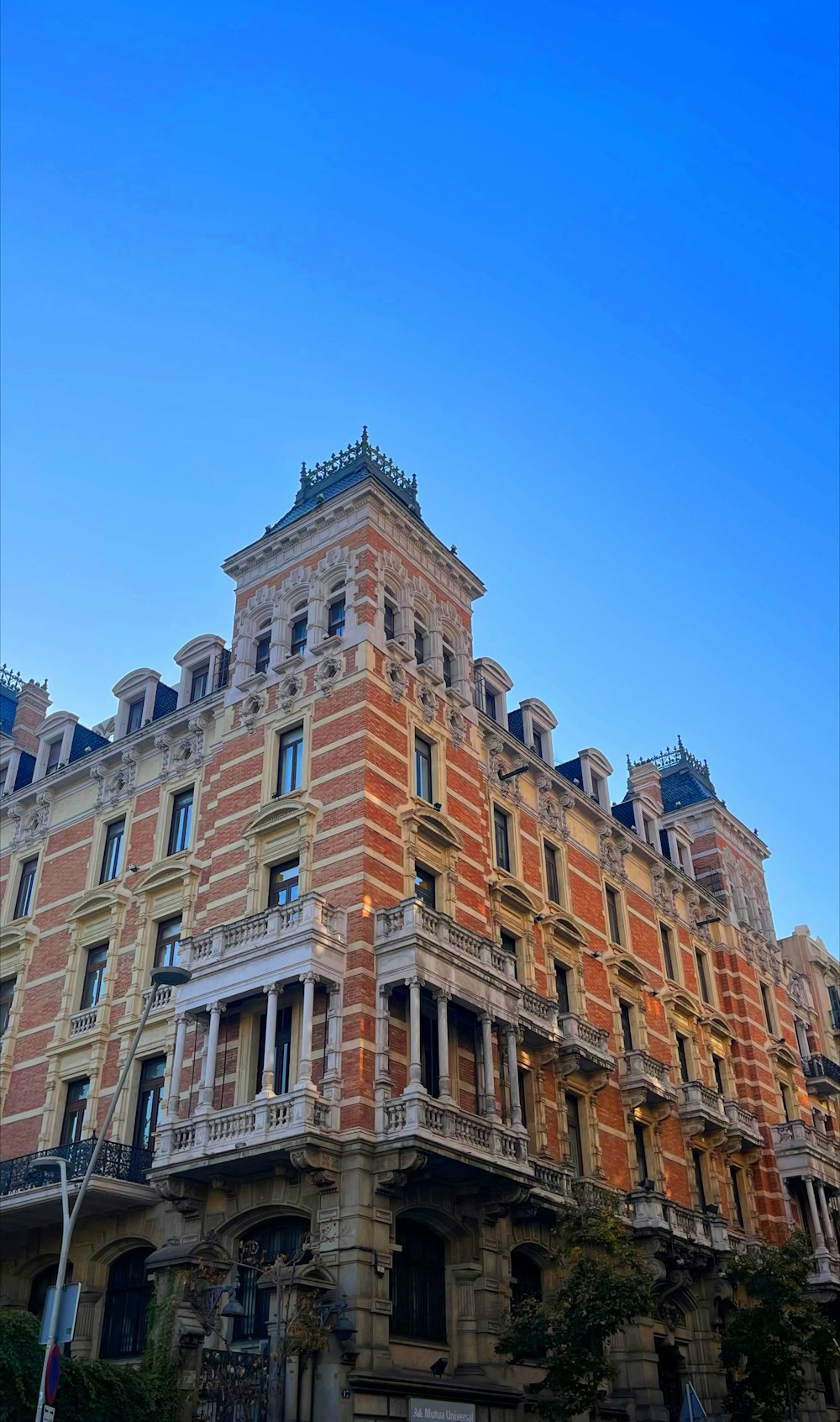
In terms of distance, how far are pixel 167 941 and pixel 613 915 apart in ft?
49.7

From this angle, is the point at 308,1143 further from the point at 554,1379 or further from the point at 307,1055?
the point at 554,1379

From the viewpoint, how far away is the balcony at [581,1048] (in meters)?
33.5

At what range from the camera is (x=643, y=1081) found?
36312mm

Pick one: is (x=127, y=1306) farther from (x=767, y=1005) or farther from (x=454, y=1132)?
(x=767, y=1005)

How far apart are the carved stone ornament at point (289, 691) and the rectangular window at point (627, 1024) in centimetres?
1437

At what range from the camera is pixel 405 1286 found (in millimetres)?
26109

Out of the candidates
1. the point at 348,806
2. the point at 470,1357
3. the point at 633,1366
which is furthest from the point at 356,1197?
the point at 633,1366

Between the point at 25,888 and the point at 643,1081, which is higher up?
the point at 25,888

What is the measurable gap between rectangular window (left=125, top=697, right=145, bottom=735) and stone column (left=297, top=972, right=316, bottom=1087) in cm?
1393

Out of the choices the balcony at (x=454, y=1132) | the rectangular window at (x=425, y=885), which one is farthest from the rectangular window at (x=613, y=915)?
the balcony at (x=454, y=1132)

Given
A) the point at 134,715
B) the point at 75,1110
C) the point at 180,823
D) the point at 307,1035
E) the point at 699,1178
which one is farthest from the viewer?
the point at 699,1178

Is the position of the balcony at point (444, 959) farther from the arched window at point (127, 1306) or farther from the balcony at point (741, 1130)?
the balcony at point (741, 1130)

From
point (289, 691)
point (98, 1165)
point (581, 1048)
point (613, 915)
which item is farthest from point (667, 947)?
point (98, 1165)

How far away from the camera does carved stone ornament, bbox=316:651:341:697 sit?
32.0 meters
